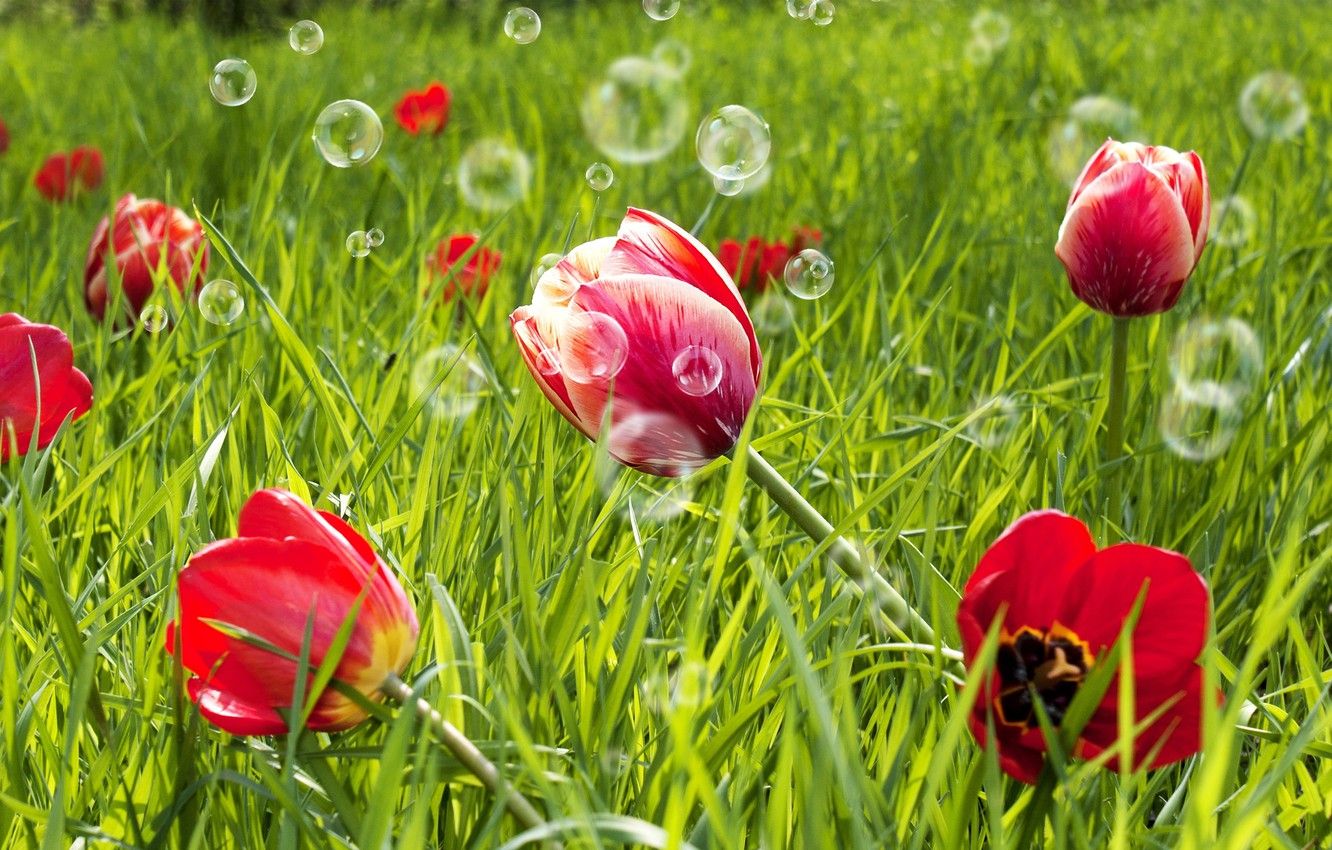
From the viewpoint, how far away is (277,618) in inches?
20.1

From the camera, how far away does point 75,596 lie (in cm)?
75

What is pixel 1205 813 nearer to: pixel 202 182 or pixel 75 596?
pixel 75 596

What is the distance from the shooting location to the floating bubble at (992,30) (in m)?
3.40

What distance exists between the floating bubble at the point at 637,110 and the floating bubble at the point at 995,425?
116cm

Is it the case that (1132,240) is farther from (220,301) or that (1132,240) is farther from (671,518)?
(220,301)

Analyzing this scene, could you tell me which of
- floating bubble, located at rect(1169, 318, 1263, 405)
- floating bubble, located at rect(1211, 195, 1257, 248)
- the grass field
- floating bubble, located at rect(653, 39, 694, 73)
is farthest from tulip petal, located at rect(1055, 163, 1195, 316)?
floating bubble, located at rect(653, 39, 694, 73)

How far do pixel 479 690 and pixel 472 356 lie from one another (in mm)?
573

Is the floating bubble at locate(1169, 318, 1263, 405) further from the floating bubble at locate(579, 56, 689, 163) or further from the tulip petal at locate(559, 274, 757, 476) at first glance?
the floating bubble at locate(579, 56, 689, 163)

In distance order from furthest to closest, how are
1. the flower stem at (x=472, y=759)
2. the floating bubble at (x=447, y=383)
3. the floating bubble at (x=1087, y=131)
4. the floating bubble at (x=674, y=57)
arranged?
1. the floating bubble at (x=674, y=57)
2. the floating bubble at (x=1087, y=131)
3. the floating bubble at (x=447, y=383)
4. the flower stem at (x=472, y=759)

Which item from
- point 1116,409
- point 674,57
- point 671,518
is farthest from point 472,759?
point 674,57

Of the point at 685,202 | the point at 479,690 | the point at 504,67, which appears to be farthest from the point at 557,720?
the point at 504,67

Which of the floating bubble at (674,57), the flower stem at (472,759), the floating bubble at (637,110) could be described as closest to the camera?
the flower stem at (472,759)

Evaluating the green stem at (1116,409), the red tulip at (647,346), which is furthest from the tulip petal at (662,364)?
the green stem at (1116,409)

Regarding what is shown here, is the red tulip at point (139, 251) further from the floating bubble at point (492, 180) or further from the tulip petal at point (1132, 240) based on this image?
the tulip petal at point (1132, 240)
